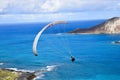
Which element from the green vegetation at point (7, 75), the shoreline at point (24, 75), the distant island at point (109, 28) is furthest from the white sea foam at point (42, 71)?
the distant island at point (109, 28)

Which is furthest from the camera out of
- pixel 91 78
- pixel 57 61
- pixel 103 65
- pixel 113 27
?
pixel 113 27

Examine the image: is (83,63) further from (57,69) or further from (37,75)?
(37,75)

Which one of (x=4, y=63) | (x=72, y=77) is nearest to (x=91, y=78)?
(x=72, y=77)

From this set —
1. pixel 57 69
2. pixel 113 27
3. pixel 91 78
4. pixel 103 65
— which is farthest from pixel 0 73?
pixel 113 27

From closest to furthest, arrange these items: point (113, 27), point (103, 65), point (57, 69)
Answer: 1. point (57, 69)
2. point (103, 65)
3. point (113, 27)

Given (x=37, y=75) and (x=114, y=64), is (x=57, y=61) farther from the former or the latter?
(x=37, y=75)

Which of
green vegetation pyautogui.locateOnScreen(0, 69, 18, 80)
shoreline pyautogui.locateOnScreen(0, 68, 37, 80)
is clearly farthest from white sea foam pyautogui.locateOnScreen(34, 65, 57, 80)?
green vegetation pyautogui.locateOnScreen(0, 69, 18, 80)

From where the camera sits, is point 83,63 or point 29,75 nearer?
point 29,75

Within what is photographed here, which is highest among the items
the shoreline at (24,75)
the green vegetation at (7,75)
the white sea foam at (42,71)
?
the green vegetation at (7,75)

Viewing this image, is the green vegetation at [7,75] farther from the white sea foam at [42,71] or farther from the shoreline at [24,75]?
the white sea foam at [42,71]

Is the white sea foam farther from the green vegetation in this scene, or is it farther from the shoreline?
the green vegetation
